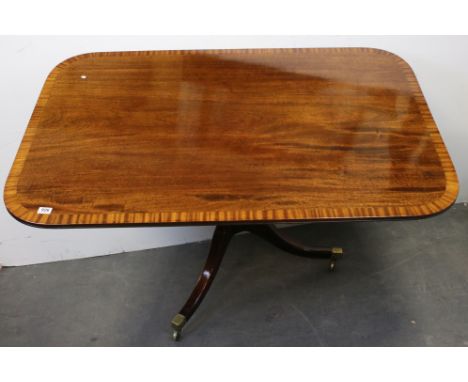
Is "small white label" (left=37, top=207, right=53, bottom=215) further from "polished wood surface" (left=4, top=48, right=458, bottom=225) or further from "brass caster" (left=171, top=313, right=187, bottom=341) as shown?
"brass caster" (left=171, top=313, right=187, bottom=341)

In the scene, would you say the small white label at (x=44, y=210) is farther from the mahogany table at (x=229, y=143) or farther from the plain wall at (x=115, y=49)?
the plain wall at (x=115, y=49)

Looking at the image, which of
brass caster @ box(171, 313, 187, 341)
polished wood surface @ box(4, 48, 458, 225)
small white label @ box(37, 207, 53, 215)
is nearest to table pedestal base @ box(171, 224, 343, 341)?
brass caster @ box(171, 313, 187, 341)

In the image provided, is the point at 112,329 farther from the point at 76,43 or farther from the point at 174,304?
the point at 76,43

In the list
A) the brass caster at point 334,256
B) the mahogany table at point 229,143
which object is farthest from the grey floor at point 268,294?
the mahogany table at point 229,143

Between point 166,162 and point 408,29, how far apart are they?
32.0 inches

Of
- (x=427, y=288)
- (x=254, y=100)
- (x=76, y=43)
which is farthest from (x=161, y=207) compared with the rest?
(x=427, y=288)

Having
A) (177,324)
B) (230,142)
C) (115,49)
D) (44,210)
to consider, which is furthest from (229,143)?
(177,324)

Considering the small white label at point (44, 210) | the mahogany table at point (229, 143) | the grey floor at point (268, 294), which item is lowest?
the grey floor at point (268, 294)

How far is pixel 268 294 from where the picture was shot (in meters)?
1.41

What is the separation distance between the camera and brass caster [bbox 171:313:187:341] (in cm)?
126

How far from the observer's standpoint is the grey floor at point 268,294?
1309 millimetres

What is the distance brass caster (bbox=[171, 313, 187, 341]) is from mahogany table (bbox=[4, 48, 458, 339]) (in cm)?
62

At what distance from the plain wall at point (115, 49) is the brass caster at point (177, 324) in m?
0.37

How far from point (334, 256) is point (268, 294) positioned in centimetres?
26
